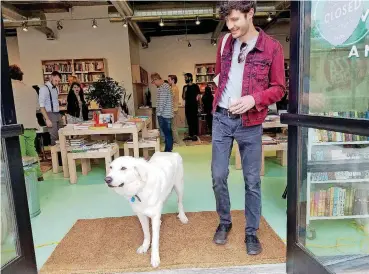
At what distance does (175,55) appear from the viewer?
33.7ft

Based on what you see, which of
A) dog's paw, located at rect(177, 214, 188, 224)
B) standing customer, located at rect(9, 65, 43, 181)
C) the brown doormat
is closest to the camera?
the brown doormat

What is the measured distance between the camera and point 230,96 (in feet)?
6.13

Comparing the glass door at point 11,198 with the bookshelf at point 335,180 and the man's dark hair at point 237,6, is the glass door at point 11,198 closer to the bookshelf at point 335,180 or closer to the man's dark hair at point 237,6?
the man's dark hair at point 237,6

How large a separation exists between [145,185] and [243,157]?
64 centimetres

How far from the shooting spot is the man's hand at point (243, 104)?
1666mm

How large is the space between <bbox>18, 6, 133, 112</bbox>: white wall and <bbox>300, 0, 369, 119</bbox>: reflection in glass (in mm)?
6891

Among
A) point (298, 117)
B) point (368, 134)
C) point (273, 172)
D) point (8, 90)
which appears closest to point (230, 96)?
point (298, 117)

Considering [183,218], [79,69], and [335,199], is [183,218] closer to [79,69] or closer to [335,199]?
[335,199]

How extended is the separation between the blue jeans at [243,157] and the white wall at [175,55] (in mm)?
8560

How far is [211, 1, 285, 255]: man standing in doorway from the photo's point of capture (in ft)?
5.57

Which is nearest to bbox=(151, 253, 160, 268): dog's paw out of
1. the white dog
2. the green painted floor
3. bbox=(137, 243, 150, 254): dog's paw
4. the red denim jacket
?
the white dog

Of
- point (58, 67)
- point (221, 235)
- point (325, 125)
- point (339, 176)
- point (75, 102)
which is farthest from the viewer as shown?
point (58, 67)

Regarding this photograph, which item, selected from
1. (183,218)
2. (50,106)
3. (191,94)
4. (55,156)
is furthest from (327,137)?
(191,94)

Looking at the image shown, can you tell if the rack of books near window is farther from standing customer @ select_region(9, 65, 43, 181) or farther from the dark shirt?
standing customer @ select_region(9, 65, 43, 181)
